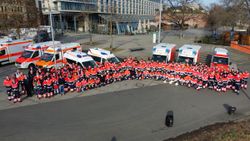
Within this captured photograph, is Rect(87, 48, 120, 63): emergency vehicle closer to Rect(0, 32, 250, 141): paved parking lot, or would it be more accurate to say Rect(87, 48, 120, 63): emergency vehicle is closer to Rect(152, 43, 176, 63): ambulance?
Rect(152, 43, 176, 63): ambulance

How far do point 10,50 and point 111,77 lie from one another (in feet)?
41.3

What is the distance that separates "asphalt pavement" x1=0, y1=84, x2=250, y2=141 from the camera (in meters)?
9.08

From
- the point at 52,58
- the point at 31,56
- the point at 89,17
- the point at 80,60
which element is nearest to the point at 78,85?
the point at 80,60

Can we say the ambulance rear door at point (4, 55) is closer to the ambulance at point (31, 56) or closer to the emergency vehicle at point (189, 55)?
the ambulance at point (31, 56)

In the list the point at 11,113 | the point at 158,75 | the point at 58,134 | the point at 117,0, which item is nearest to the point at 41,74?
the point at 11,113

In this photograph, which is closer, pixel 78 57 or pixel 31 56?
pixel 78 57

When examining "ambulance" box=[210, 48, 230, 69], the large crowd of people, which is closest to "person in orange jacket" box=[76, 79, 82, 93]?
the large crowd of people

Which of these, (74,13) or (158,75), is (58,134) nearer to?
(158,75)

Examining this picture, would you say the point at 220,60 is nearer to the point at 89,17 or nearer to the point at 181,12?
the point at 181,12

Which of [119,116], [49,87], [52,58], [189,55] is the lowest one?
[119,116]

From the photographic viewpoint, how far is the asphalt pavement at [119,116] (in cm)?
908

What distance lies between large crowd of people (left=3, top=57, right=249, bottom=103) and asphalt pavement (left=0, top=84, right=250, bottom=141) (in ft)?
3.58

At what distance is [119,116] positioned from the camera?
1071 centimetres

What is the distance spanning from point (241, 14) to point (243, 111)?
88.7 feet
